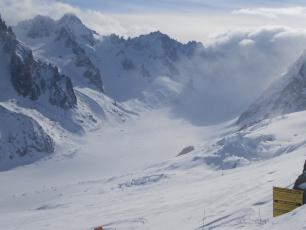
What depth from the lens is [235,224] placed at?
87.9 ft

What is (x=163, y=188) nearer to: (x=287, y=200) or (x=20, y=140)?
(x=287, y=200)

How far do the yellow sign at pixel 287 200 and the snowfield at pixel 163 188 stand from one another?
A: 36.4 inches

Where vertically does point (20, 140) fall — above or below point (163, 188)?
above

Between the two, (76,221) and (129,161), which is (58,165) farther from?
(76,221)

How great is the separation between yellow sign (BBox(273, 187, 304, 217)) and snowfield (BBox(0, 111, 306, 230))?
93 cm

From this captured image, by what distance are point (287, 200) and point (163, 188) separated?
45.4m

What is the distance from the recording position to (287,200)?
25.1 meters

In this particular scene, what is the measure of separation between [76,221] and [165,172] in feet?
142

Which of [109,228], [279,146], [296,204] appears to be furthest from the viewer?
[279,146]

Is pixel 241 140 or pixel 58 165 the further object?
pixel 58 165

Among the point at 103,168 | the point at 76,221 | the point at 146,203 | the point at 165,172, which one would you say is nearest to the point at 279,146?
the point at 165,172

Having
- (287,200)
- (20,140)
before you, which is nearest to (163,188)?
(287,200)

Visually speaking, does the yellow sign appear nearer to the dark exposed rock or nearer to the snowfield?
the snowfield

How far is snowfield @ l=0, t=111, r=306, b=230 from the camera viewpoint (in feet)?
107
